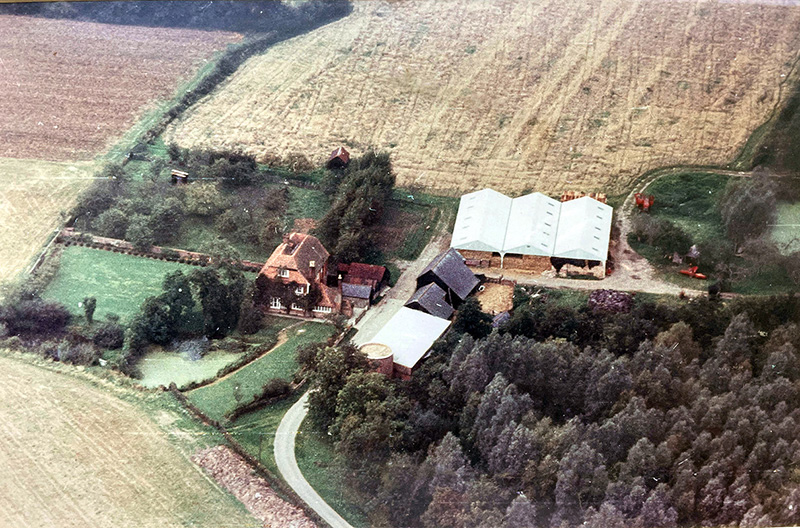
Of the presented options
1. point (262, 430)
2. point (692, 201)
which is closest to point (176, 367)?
point (262, 430)

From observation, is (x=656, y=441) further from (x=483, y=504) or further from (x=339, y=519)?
(x=339, y=519)

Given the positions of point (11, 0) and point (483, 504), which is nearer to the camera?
point (483, 504)

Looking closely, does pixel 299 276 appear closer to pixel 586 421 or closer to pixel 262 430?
pixel 262 430

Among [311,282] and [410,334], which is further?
[311,282]

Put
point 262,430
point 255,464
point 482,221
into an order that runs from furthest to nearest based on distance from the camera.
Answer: point 482,221 → point 262,430 → point 255,464

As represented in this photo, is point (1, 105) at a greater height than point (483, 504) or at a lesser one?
greater

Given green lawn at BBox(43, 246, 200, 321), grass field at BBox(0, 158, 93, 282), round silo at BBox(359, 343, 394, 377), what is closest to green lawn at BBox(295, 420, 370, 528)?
round silo at BBox(359, 343, 394, 377)

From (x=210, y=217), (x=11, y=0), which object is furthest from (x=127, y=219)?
(x=11, y=0)
